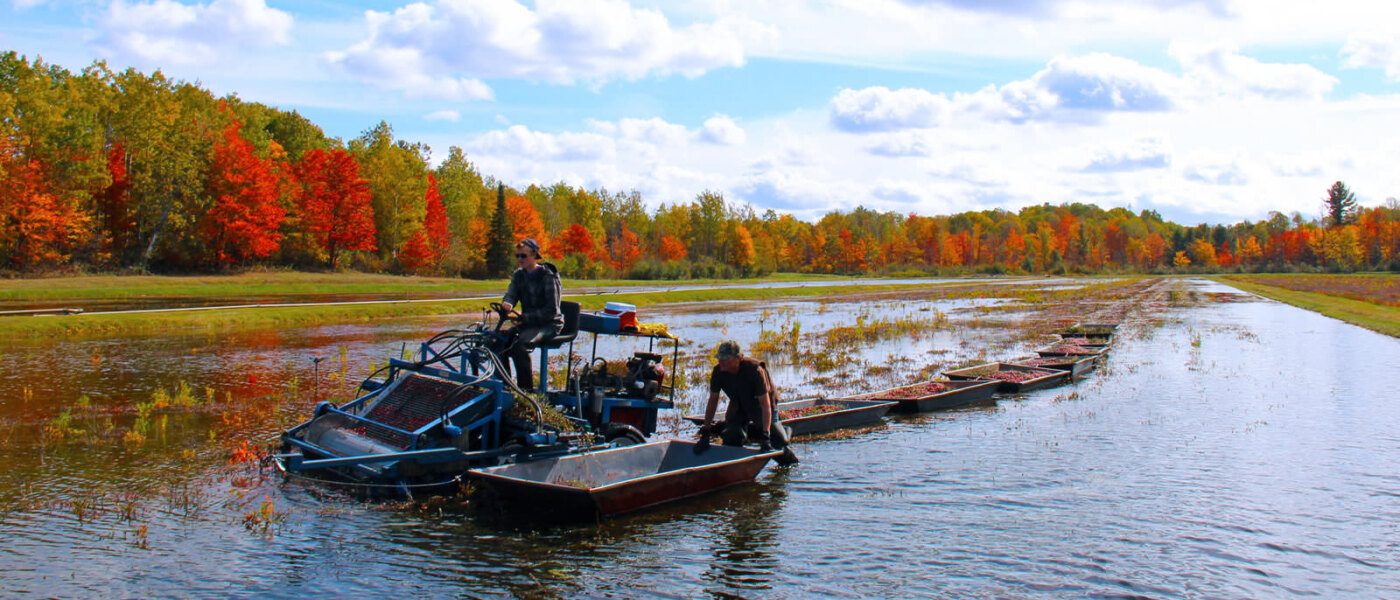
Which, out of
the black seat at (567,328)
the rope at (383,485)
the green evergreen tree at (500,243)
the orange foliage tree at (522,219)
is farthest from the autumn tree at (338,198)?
the rope at (383,485)

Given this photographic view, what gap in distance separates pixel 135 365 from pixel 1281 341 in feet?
119

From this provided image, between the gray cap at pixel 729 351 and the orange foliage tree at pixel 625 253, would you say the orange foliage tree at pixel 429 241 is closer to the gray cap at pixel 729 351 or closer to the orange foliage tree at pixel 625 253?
the orange foliage tree at pixel 625 253

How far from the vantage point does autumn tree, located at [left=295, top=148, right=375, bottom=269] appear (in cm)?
7200

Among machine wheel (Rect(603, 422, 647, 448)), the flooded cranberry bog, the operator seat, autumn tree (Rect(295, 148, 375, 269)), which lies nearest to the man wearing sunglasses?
the operator seat

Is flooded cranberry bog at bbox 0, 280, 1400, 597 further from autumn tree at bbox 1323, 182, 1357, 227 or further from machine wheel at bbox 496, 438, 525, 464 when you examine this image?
autumn tree at bbox 1323, 182, 1357, 227

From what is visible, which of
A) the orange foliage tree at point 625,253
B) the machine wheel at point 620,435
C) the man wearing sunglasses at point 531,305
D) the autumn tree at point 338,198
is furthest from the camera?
the orange foliage tree at point 625,253

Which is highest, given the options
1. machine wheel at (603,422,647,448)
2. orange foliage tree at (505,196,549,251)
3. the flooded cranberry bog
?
orange foliage tree at (505,196,549,251)

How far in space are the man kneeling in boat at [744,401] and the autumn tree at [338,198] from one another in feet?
218

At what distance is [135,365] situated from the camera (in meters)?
22.2

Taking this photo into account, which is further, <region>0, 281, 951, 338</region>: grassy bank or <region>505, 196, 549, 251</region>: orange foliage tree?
<region>505, 196, 549, 251</region>: orange foliage tree

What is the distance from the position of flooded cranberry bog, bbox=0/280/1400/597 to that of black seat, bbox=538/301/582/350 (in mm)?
2255

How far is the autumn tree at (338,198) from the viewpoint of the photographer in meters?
72.0

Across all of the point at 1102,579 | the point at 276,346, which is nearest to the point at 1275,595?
the point at 1102,579

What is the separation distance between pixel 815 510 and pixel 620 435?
2.81 m
